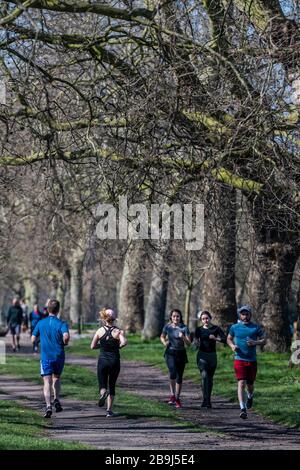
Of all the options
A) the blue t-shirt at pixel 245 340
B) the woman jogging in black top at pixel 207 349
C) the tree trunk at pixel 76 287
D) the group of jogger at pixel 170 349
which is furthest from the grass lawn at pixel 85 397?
the tree trunk at pixel 76 287

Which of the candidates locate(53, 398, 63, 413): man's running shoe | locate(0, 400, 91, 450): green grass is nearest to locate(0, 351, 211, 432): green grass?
locate(53, 398, 63, 413): man's running shoe

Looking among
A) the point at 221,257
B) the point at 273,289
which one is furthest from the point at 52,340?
the point at 273,289

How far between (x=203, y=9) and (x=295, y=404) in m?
6.98

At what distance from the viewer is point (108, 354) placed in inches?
728

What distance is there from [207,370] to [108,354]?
2.60 m

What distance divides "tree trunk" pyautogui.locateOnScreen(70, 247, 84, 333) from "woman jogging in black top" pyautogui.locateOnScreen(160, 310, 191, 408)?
30065 millimetres

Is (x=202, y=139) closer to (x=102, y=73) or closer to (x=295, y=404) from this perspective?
(x=102, y=73)

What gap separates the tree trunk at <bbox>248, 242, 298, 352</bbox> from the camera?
27.5 meters

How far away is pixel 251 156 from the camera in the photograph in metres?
19.1

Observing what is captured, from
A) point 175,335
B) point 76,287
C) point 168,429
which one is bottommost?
point 168,429

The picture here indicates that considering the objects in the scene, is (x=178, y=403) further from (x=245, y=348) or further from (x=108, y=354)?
(x=108, y=354)

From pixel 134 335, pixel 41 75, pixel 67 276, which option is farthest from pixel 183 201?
pixel 67 276

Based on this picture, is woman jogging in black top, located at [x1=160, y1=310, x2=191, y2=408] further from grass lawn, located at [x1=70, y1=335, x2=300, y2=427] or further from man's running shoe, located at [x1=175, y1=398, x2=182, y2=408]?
grass lawn, located at [x1=70, y1=335, x2=300, y2=427]

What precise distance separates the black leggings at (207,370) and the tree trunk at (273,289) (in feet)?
22.8
